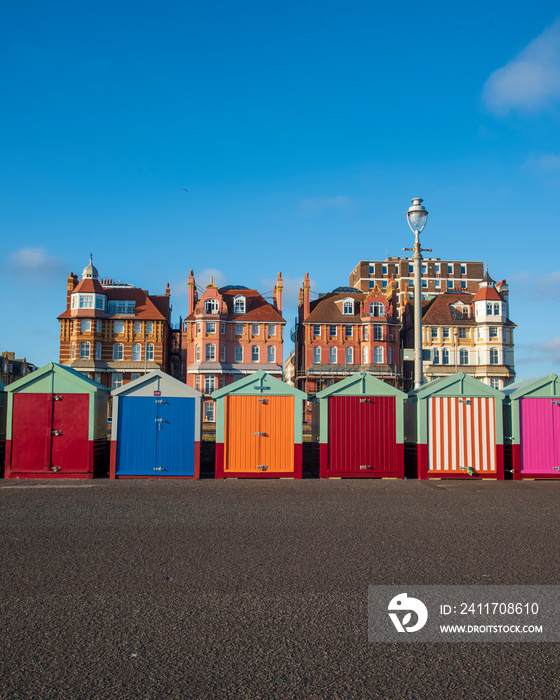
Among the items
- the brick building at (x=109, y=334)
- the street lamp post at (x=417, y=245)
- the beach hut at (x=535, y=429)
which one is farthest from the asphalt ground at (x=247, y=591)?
the brick building at (x=109, y=334)

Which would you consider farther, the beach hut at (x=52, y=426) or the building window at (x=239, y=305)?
the building window at (x=239, y=305)

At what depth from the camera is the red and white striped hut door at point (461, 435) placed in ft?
55.2

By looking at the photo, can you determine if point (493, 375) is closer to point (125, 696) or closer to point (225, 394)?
→ point (225, 394)

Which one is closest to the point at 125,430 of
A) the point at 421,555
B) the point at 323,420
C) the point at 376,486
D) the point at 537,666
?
the point at 323,420

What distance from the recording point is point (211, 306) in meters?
55.1

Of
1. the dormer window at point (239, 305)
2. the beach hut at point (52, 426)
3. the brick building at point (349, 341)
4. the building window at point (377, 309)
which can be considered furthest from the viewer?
the building window at point (377, 309)

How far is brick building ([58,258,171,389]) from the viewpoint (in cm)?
5456

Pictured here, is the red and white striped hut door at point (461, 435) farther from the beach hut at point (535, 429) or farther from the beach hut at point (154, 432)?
the beach hut at point (154, 432)

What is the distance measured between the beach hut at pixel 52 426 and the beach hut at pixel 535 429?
12.1 meters

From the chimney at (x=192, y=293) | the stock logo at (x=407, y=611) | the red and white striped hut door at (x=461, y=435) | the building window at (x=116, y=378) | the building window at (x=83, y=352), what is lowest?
the stock logo at (x=407, y=611)

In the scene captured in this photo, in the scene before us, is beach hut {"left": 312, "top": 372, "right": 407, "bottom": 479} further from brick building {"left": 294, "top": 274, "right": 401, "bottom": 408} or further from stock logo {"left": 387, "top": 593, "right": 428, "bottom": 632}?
brick building {"left": 294, "top": 274, "right": 401, "bottom": 408}

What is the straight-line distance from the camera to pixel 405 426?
59.7 ft

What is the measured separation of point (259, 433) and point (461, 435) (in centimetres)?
586

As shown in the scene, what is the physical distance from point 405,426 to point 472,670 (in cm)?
1376
